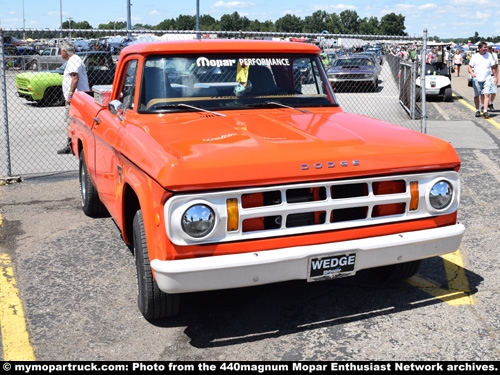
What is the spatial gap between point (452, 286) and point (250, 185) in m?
2.09

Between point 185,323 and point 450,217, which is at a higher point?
point 450,217

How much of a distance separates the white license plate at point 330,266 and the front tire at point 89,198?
3.40 m

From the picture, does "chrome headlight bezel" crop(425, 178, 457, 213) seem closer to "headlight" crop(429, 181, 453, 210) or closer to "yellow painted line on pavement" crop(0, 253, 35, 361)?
"headlight" crop(429, 181, 453, 210)

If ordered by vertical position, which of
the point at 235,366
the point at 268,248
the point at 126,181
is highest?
the point at 126,181

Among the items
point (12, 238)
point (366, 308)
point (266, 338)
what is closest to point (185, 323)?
point (266, 338)

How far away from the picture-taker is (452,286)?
4.73 m

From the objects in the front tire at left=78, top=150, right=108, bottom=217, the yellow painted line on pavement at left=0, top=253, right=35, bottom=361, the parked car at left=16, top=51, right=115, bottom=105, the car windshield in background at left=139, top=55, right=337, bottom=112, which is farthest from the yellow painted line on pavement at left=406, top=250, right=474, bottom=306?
the parked car at left=16, top=51, right=115, bottom=105

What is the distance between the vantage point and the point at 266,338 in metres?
3.87

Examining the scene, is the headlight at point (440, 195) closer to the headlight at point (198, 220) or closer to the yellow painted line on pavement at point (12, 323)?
the headlight at point (198, 220)

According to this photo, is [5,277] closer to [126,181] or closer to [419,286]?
[126,181]

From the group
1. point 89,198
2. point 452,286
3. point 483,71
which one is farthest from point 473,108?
point 452,286

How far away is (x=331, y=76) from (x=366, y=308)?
720 inches

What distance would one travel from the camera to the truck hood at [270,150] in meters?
3.47

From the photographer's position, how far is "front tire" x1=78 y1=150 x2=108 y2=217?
651cm
